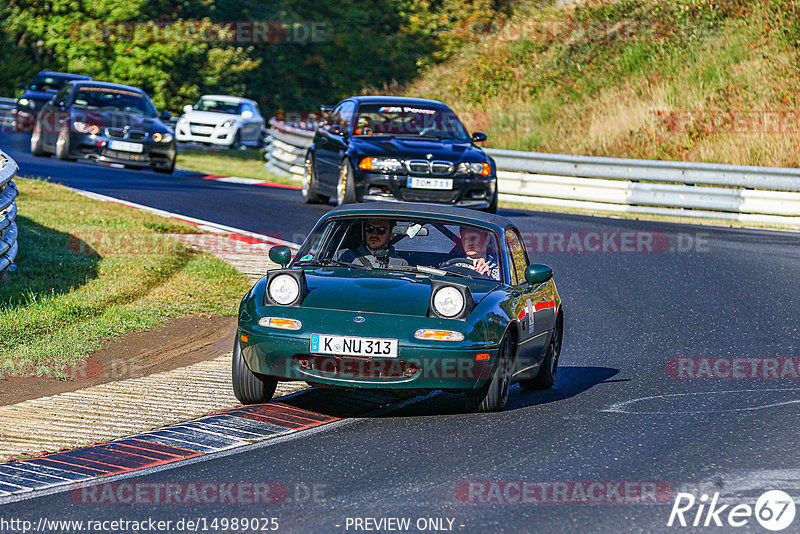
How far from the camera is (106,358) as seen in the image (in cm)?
955

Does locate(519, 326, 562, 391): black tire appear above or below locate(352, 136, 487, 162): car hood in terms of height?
below

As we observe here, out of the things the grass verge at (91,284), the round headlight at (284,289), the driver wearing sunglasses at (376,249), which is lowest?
the grass verge at (91,284)

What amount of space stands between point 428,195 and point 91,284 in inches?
236

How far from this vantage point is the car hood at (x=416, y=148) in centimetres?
1712

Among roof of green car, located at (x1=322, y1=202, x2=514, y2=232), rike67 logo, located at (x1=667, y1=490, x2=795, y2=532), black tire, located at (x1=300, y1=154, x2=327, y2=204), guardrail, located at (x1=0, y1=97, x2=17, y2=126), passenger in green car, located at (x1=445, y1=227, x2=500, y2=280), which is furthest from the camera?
guardrail, located at (x1=0, y1=97, x2=17, y2=126)

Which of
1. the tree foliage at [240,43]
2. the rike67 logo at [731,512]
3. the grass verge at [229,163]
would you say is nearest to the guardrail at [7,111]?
the tree foliage at [240,43]

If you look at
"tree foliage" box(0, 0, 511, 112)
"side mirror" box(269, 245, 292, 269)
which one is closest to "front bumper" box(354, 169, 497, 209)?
"side mirror" box(269, 245, 292, 269)

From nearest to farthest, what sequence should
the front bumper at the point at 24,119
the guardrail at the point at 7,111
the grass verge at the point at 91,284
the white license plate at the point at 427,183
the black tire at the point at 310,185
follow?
the grass verge at the point at 91,284 < the white license plate at the point at 427,183 < the black tire at the point at 310,185 < the front bumper at the point at 24,119 < the guardrail at the point at 7,111

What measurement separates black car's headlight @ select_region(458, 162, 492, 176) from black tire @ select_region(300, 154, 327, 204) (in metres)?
3.00

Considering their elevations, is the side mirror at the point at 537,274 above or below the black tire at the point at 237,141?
above

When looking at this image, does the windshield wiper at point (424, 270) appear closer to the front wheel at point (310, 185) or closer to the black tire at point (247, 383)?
the black tire at point (247, 383)

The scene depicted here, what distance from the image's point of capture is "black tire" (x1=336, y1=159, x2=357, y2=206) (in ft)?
56.5

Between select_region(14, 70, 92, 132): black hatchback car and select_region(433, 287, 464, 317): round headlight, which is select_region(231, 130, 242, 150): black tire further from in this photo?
select_region(433, 287, 464, 317): round headlight

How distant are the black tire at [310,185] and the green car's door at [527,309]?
10.3 metres
